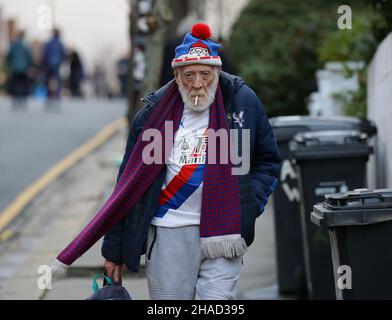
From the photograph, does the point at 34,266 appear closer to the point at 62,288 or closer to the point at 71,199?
the point at 62,288

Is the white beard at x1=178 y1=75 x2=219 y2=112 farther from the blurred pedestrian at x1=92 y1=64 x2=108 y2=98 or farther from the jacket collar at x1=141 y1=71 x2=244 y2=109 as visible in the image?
the blurred pedestrian at x1=92 y1=64 x2=108 y2=98

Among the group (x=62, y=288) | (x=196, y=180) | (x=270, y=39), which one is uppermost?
(x=270, y=39)

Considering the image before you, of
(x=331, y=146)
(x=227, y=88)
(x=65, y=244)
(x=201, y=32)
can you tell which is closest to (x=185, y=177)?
(x=227, y=88)

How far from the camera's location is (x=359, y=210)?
5.18 meters

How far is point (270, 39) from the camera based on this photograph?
18656 millimetres

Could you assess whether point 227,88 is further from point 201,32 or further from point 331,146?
point 331,146

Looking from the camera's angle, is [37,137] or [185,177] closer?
[185,177]

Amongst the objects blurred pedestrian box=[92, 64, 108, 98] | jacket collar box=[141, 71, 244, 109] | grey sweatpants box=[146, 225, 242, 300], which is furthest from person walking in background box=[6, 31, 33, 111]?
blurred pedestrian box=[92, 64, 108, 98]

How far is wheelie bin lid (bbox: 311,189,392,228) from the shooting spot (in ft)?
17.0

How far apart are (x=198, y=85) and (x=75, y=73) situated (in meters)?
30.5

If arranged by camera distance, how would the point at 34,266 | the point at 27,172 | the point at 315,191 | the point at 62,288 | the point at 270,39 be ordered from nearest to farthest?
the point at 315,191 < the point at 62,288 < the point at 34,266 < the point at 27,172 < the point at 270,39

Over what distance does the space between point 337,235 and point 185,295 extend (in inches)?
31.7

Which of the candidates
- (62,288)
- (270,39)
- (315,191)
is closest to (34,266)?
(62,288)

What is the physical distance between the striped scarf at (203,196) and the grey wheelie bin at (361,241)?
461 mm
